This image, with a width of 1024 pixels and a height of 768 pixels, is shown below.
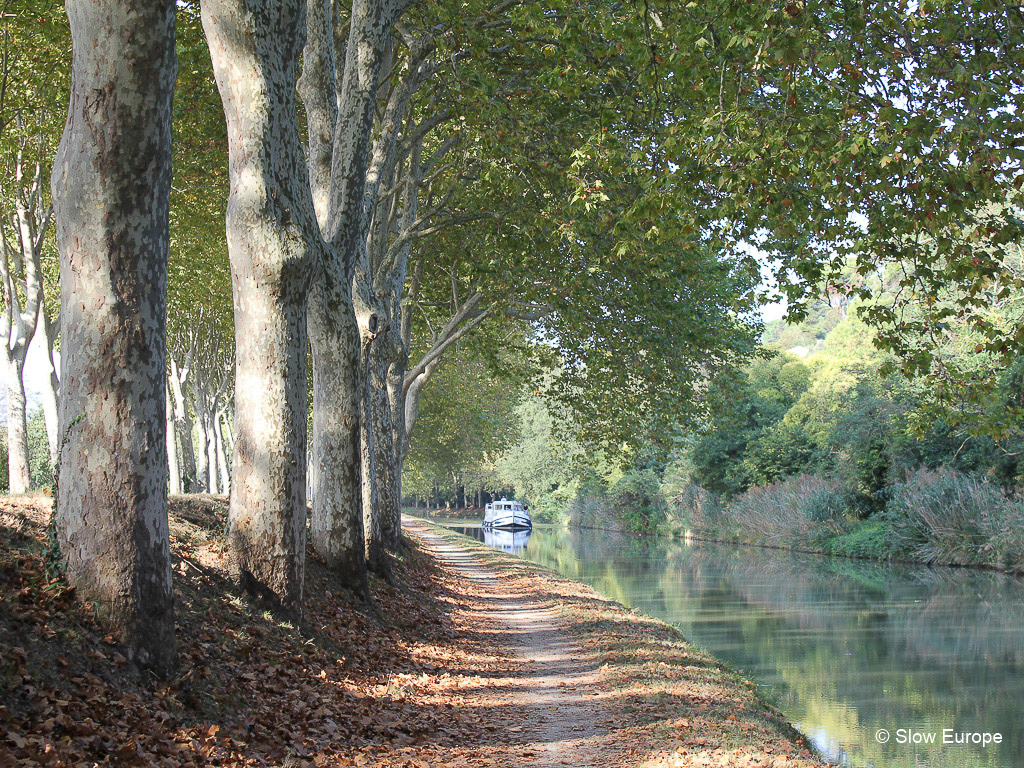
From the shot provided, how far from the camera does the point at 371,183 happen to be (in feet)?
43.9

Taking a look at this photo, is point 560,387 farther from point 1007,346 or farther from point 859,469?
point 859,469

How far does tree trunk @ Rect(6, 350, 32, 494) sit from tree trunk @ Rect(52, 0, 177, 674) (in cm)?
1137

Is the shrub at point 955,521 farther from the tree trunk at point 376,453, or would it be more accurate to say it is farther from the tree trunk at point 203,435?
the tree trunk at point 203,435

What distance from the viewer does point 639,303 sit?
55.2ft

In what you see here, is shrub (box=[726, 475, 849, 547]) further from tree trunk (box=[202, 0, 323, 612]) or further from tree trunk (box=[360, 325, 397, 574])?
tree trunk (box=[202, 0, 323, 612])

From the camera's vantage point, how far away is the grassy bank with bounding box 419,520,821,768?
676 cm

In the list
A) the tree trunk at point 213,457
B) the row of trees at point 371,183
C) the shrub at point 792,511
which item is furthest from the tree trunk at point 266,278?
the shrub at point 792,511

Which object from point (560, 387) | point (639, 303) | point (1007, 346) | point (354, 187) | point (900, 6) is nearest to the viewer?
point (900, 6)

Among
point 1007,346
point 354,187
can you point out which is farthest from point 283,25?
point 1007,346

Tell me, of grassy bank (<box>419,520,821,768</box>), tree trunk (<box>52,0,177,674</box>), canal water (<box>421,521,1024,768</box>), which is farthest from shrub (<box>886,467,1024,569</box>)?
tree trunk (<box>52,0,177,674</box>)

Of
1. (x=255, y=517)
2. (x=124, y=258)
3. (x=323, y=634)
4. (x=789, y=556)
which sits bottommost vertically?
(x=789, y=556)

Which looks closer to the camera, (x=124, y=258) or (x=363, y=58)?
(x=124, y=258)

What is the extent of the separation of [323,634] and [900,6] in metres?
8.68

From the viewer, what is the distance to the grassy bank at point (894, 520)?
25.5m
